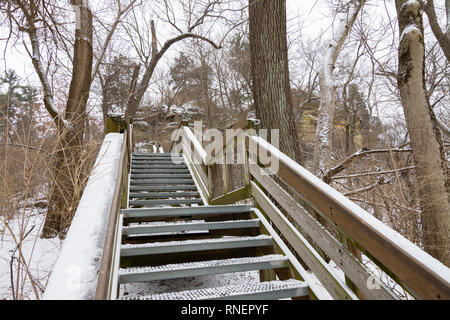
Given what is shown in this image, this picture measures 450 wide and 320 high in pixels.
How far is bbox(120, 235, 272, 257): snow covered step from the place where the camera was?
7.82 feet

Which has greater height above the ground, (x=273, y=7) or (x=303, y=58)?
(x=303, y=58)

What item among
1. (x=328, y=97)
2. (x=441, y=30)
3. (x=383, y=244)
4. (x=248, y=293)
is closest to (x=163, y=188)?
(x=248, y=293)

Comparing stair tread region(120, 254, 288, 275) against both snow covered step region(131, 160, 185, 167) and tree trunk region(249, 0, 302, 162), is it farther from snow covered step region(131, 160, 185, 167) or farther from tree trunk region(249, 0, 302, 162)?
snow covered step region(131, 160, 185, 167)

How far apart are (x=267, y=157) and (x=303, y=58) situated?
48.2 ft

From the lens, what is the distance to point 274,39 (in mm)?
4340

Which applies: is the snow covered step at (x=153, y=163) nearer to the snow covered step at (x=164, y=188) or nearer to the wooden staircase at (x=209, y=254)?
the snow covered step at (x=164, y=188)

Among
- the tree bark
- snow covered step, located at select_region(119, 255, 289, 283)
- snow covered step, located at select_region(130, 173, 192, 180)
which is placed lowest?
snow covered step, located at select_region(119, 255, 289, 283)

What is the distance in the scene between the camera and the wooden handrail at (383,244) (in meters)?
1.15

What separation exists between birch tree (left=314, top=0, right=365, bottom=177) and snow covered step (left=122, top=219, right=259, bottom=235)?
3.75m

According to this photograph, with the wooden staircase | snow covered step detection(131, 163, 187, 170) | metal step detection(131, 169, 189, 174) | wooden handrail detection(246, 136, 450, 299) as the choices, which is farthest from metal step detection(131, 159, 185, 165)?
wooden handrail detection(246, 136, 450, 299)

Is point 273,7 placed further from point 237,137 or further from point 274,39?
point 237,137

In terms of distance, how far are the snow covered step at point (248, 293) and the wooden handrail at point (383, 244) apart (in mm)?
611

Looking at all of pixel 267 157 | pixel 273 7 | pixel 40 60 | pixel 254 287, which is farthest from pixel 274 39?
pixel 40 60

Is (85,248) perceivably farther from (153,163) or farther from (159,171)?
(153,163)
